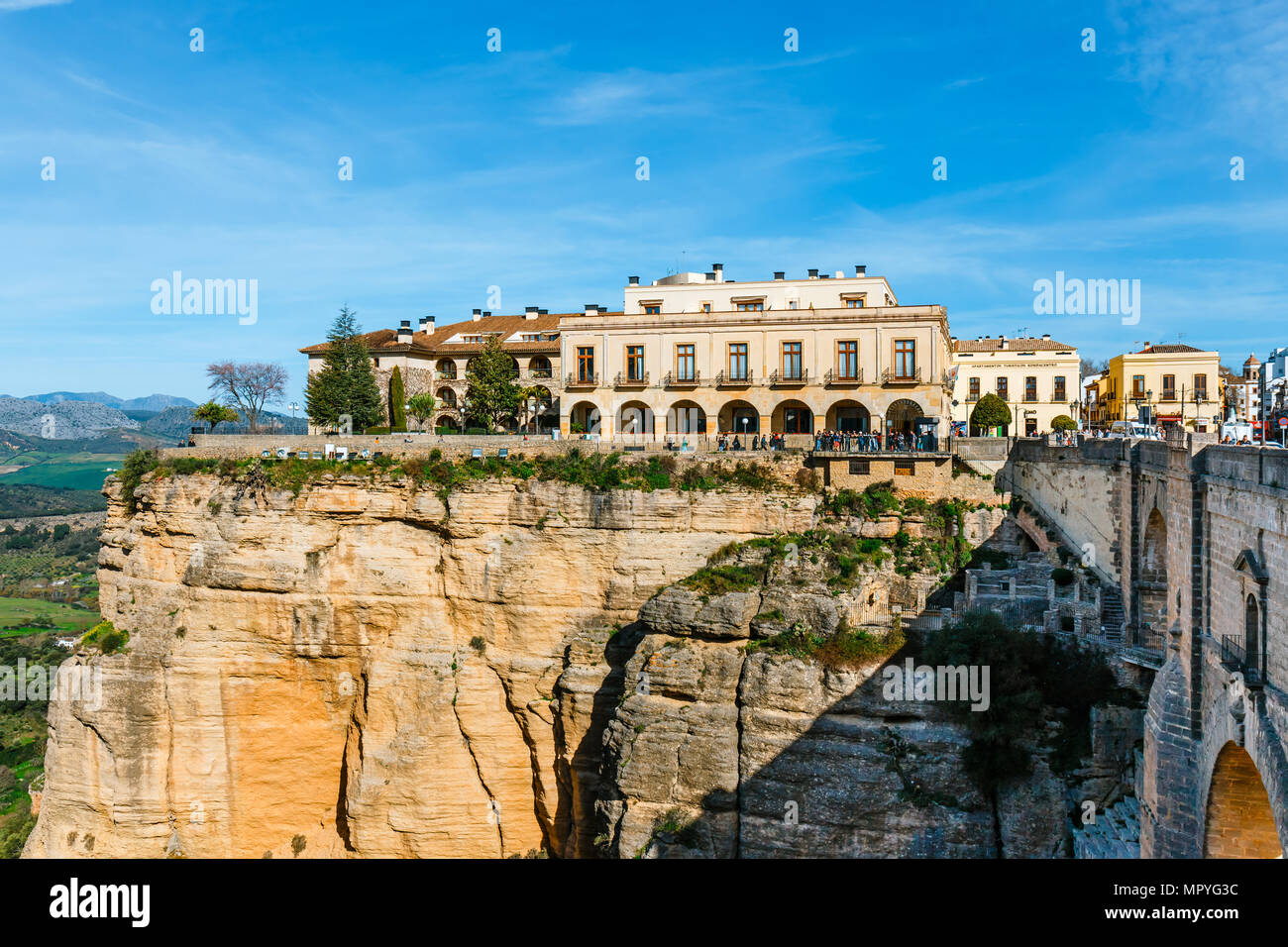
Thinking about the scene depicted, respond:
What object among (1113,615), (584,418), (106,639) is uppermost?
(584,418)

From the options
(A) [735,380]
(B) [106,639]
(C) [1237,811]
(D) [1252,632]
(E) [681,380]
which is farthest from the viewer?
(E) [681,380]

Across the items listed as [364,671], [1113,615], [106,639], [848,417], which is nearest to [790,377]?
[848,417]

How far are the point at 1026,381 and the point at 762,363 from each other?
710 inches

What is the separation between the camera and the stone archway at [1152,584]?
63.3 ft

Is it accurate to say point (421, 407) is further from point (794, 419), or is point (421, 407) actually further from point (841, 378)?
point (841, 378)

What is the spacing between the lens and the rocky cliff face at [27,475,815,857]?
92.6ft

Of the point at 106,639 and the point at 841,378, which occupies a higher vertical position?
the point at 841,378

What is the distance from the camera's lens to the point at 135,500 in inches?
1254

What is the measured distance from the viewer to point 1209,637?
48.3ft

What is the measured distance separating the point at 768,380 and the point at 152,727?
24575 millimetres

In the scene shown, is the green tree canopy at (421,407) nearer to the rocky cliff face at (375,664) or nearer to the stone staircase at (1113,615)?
the rocky cliff face at (375,664)

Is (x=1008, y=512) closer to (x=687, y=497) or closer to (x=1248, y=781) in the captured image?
(x=687, y=497)

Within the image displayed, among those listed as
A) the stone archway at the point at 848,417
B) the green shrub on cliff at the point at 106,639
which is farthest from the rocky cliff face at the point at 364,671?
the stone archway at the point at 848,417
